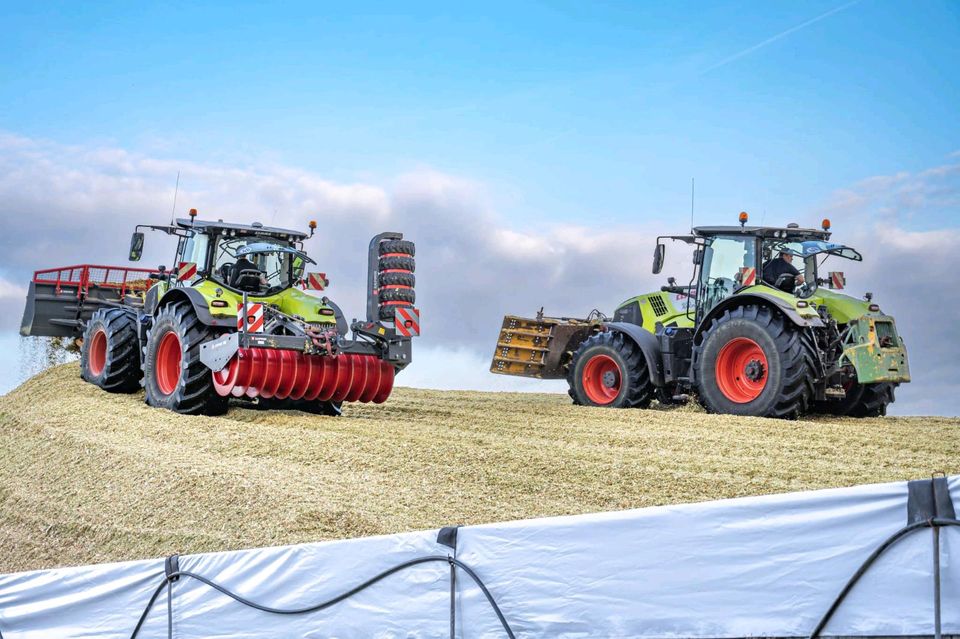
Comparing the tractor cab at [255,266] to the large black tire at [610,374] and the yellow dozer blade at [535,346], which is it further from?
the large black tire at [610,374]

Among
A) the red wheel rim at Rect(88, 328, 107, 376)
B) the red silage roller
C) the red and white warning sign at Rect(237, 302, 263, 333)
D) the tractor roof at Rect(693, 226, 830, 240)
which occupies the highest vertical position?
the tractor roof at Rect(693, 226, 830, 240)

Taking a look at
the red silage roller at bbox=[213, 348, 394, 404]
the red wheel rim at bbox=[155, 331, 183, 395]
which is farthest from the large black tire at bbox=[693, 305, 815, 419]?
the red wheel rim at bbox=[155, 331, 183, 395]

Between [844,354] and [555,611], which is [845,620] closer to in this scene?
[555,611]

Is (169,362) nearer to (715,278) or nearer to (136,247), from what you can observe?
(136,247)

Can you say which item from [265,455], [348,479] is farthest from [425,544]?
[265,455]

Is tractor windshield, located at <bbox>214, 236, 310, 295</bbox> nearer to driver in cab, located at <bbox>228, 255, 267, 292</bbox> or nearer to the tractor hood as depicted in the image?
driver in cab, located at <bbox>228, 255, 267, 292</bbox>

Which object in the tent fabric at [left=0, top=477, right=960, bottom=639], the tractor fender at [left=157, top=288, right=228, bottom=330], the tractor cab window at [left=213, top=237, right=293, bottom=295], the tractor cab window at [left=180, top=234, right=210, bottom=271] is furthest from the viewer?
the tractor cab window at [left=180, top=234, right=210, bottom=271]

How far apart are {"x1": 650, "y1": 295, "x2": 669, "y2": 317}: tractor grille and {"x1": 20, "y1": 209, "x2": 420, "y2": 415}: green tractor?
3.38 m

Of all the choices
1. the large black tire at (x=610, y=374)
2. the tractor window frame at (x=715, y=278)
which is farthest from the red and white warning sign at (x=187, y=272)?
the tractor window frame at (x=715, y=278)

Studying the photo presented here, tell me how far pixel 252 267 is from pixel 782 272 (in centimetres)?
574

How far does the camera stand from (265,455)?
30.1 feet

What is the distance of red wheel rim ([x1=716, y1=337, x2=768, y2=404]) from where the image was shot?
1151 cm

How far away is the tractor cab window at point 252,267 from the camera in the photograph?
12281 millimetres

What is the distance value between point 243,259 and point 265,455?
12.6 ft
